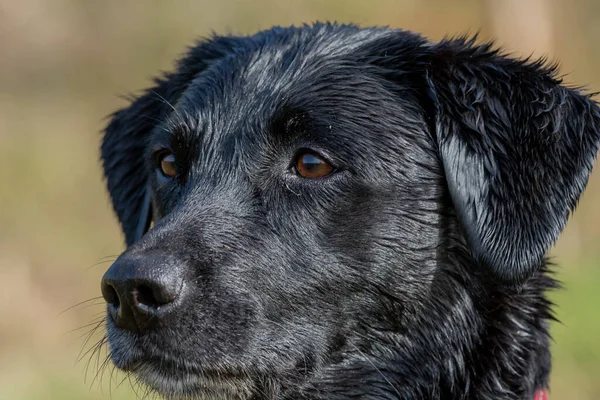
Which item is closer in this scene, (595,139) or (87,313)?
(595,139)

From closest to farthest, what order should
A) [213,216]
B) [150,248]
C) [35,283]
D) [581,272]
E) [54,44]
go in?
[150,248] < [213,216] < [35,283] < [581,272] < [54,44]

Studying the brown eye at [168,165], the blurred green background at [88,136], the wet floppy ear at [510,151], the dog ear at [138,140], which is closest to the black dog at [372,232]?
the wet floppy ear at [510,151]

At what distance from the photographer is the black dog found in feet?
9.61

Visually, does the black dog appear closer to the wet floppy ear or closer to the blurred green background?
the wet floppy ear

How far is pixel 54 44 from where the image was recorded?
1192 centimetres

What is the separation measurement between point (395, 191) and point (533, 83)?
68cm

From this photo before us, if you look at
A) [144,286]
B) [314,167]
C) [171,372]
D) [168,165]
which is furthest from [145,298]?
[168,165]

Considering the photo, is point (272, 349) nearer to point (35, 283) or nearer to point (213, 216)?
point (213, 216)

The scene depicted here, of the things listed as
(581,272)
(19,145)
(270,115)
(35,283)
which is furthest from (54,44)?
(270,115)

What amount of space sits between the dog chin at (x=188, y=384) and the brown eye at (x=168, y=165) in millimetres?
913

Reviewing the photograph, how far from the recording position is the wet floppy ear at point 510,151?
3.05 m

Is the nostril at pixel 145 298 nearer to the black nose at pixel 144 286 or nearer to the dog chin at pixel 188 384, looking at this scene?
the black nose at pixel 144 286

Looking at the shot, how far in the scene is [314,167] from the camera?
3.12m

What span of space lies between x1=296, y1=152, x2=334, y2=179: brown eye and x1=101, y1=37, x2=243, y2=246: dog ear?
40.9 inches
